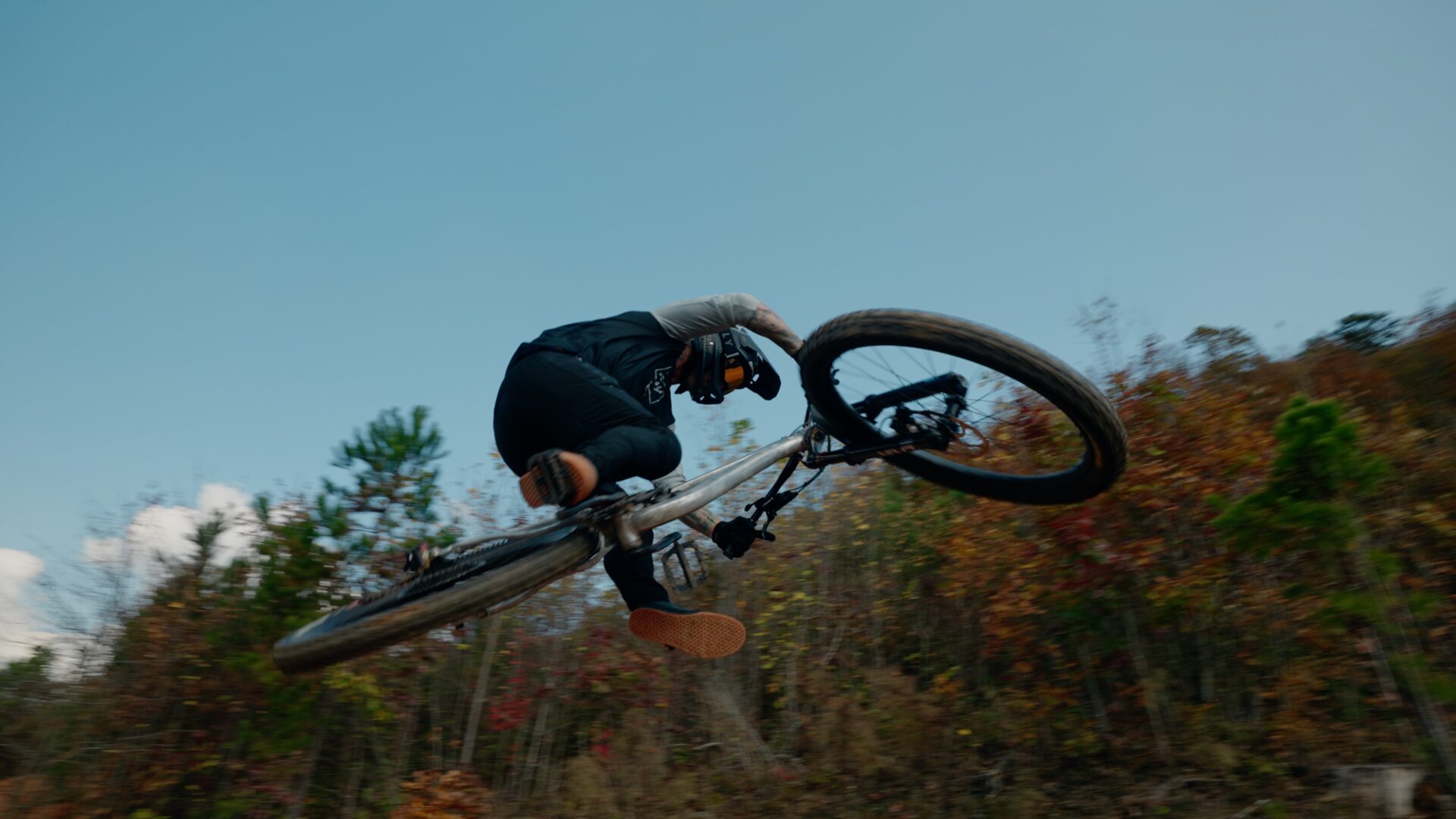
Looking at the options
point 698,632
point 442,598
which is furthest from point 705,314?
point 442,598

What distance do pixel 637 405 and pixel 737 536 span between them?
745 mm

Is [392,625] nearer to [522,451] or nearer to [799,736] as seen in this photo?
[522,451]

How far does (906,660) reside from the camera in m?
5.98

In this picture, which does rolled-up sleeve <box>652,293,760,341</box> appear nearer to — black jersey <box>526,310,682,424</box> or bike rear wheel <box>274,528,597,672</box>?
black jersey <box>526,310,682,424</box>

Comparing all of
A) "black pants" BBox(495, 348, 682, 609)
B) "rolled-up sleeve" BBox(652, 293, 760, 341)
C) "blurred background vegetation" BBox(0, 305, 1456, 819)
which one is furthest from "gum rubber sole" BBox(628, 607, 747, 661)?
"blurred background vegetation" BBox(0, 305, 1456, 819)

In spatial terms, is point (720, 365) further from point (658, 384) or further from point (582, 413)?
point (582, 413)

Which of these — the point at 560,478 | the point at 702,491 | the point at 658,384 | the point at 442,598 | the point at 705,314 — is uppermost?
the point at 705,314

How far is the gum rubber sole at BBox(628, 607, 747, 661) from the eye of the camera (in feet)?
9.16

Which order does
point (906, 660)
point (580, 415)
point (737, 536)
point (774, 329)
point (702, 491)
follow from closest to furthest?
1. point (580, 415)
2. point (702, 491)
3. point (774, 329)
4. point (737, 536)
5. point (906, 660)

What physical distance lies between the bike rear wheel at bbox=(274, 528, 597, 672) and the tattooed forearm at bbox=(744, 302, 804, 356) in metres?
0.95

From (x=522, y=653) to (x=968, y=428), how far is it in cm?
452

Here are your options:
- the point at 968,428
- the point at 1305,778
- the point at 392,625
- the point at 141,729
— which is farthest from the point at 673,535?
the point at 141,729

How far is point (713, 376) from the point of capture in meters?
3.07

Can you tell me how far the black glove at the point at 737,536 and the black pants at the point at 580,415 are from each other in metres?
0.52
